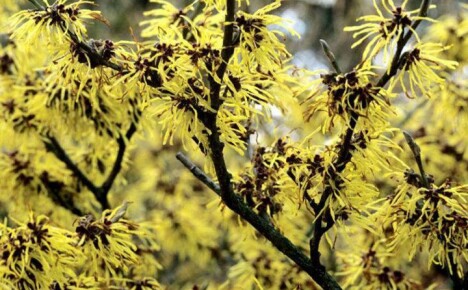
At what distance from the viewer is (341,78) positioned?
4.60ft

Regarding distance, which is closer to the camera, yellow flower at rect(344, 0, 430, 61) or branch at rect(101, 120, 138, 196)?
yellow flower at rect(344, 0, 430, 61)

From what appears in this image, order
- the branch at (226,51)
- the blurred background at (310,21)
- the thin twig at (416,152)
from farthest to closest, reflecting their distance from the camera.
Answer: the blurred background at (310,21), the thin twig at (416,152), the branch at (226,51)

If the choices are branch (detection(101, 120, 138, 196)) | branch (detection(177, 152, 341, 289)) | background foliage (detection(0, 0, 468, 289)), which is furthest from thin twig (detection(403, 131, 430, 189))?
branch (detection(101, 120, 138, 196))

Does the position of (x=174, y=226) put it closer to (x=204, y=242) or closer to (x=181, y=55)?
(x=204, y=242)

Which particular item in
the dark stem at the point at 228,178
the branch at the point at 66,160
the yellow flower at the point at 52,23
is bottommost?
the branch at the point at 66,160

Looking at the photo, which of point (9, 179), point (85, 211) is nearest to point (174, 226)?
point (85, 211)

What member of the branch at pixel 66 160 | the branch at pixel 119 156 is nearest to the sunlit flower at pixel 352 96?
the branch at pixel 119 156

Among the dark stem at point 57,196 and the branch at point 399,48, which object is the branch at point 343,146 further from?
the dark stem at point 57,196

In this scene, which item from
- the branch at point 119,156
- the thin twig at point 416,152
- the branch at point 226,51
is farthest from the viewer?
the branch at point 119,156

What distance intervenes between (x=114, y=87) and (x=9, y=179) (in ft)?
2.64

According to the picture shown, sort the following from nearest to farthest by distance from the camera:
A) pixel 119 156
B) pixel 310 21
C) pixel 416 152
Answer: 1. pixel 416 152
2. pixel 119 156
3. pixel 310 21

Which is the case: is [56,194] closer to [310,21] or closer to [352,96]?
[352,96]

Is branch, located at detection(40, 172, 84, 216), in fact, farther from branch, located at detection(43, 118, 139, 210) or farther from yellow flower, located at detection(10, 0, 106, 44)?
yellow flower, located at detection(10, 0, 106, 44)

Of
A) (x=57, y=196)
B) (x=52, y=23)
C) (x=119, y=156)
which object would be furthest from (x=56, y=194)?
(x=52, y=23)
